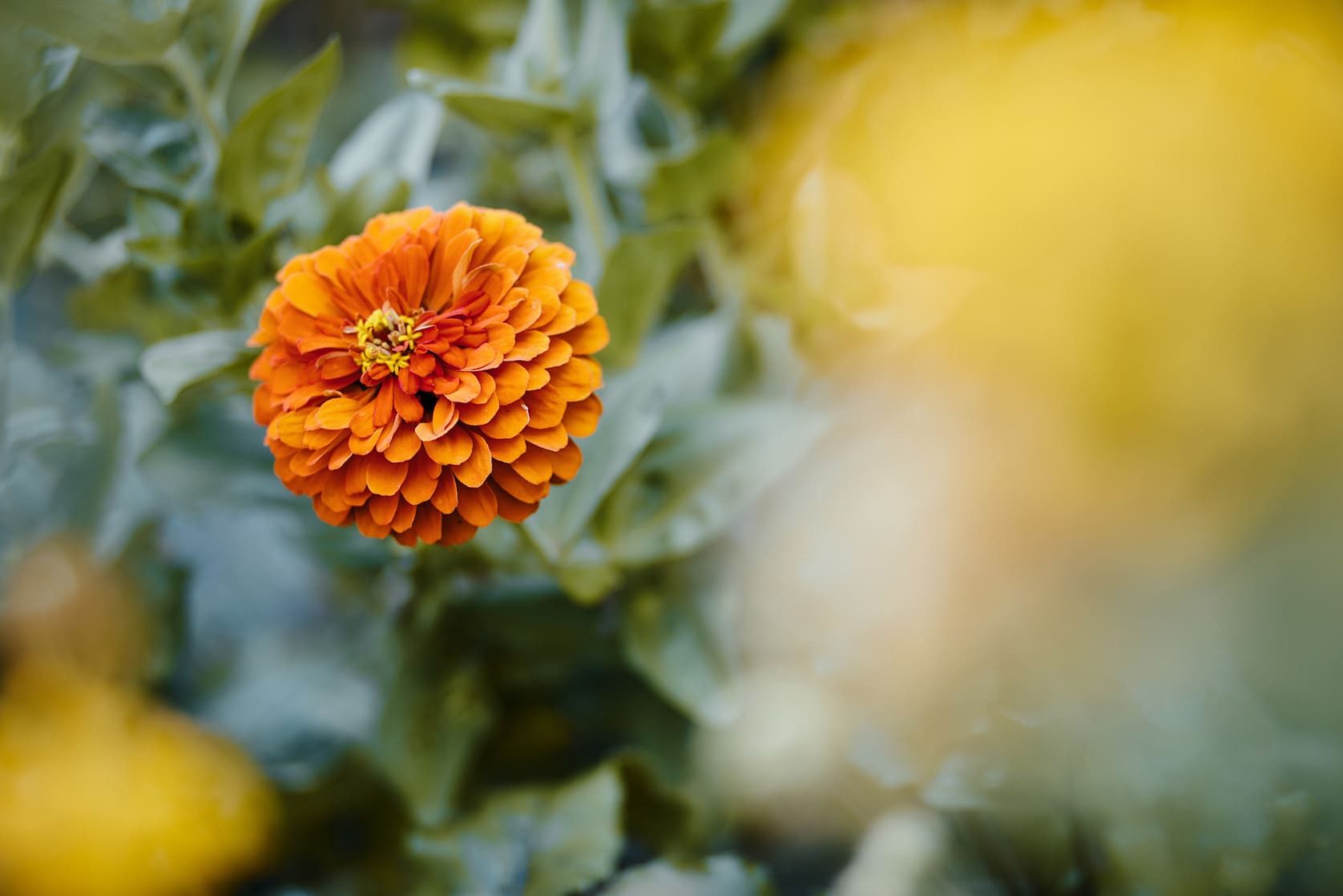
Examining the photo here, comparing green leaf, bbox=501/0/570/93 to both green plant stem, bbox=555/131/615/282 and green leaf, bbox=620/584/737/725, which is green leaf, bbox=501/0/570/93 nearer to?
green plant stem, bbox=555/131/615/282

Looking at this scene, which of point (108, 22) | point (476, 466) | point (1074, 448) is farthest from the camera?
point (1074, 448)

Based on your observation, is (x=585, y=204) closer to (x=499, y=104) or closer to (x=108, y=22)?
(x=499, y=104)

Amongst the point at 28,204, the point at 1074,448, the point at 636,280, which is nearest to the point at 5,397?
the point at 28,204

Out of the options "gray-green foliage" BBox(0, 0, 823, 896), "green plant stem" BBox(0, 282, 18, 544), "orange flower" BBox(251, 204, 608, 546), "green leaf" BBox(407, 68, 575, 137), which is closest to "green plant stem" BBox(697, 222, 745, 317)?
"gray-green foliage" BBox(0, 0, 823, 896)

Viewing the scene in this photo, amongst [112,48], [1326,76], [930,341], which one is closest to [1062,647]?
[930,341]

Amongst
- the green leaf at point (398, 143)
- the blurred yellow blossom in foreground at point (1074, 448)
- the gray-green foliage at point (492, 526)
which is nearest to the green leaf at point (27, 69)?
the gray-green foliage at point (492, 526)

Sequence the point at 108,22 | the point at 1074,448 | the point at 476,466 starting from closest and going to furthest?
the point at 476,466, the point at 108,22, the point at 1074,448
